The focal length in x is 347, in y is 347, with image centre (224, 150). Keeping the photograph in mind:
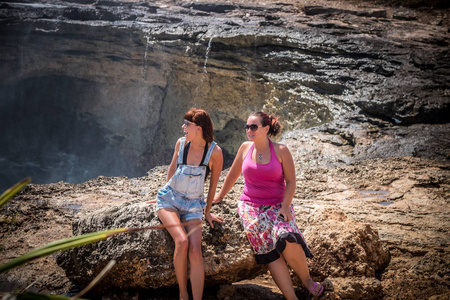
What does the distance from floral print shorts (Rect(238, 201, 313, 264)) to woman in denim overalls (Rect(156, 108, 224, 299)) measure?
0.26m

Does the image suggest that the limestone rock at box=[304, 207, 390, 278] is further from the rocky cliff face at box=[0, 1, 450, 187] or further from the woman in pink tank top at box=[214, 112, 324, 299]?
the rocky cliff face at box=[0, 1, 450, 187]

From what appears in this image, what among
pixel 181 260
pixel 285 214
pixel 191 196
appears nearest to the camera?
pixel 181 260

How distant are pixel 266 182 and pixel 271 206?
0.20m

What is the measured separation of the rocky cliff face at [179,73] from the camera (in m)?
8.30

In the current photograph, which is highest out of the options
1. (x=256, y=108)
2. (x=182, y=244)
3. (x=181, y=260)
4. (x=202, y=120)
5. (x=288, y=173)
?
(x=202, y=120)

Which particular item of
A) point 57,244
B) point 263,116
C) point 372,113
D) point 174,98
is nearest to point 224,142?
point 174,98

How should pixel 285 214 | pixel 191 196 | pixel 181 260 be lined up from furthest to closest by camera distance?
pixel 191 196 < pixel 285 214 < pixel 181 260

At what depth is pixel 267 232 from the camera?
262 centimetres

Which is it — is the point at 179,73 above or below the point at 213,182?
below

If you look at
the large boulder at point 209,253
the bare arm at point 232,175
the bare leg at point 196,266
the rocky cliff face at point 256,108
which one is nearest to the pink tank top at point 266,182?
the bare arm at point 232,175

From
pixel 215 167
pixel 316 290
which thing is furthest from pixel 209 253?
pixel 316 290

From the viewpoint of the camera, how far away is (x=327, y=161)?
620 cm

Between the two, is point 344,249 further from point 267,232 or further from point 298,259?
point 267,232

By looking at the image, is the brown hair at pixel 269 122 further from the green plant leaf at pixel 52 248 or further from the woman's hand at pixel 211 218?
the green plant leaf at pixel 52 248
